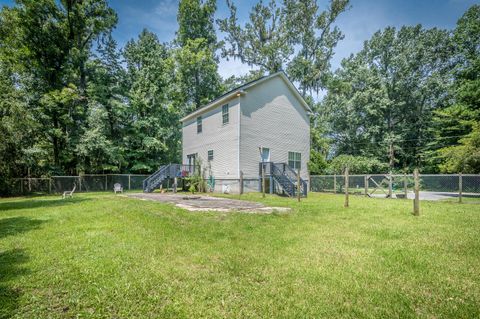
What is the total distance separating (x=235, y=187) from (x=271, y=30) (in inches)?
906

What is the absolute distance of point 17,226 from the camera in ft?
21.0

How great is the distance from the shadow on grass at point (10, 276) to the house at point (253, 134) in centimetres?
1190

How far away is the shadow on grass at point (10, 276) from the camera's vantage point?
8.44 ft

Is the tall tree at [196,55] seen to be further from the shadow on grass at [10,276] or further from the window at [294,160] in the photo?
the shadow on grass at [10,276]

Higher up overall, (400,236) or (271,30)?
(271,30)

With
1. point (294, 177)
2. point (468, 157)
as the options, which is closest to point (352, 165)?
point (468, 157)

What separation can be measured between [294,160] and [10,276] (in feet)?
58.5

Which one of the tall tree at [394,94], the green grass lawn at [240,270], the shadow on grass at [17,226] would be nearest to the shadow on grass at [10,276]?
the green grass lawn at [240,270]

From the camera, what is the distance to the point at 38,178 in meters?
Result: 18.8

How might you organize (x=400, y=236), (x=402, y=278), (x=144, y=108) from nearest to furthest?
1. (x=402, y=278)
2. (x=400, y=236)
3. (x=144, y=108)

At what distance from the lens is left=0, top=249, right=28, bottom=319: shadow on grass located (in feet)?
8.44

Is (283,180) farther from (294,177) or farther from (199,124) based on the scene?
(199,124)

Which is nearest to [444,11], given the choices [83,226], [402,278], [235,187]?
[235,187]

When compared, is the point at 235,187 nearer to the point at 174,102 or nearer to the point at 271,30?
the point at 174,102
